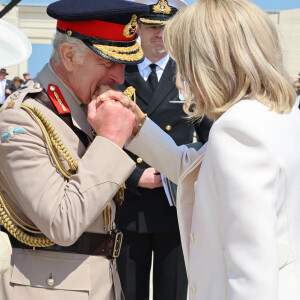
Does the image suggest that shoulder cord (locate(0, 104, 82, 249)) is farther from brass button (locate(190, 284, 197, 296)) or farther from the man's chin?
brass button (locate(190, 284, 197, 296))

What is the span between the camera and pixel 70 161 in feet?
6.24

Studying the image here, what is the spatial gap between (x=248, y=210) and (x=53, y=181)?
2.04 ft

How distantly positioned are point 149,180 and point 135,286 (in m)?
0.65

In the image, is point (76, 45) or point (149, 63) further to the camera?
point (149, 63)

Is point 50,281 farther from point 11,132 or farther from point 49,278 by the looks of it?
point 11,132

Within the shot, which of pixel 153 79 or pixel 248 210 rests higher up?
pixel 248 210

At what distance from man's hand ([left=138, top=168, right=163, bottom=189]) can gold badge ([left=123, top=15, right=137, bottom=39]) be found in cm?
116

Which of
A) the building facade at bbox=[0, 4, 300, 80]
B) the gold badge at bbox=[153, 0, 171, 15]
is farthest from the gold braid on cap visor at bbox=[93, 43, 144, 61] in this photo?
the building facade at bbox=[0, 4, 300, 80]

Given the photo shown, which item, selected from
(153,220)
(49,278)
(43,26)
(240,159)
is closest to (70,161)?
(49,278)

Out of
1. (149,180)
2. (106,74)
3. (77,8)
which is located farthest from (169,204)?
(77,8)

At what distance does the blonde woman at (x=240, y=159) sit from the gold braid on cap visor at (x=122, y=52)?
Result: 0.22 meters

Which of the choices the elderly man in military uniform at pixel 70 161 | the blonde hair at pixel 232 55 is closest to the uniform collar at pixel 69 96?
the elderly man in military uniform at pixel 70 161

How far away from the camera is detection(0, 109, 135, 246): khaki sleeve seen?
174cm

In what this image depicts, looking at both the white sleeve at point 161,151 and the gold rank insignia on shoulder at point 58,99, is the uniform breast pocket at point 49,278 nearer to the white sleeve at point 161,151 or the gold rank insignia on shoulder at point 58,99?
the gold rank insignia on shoulder at point 58,99
